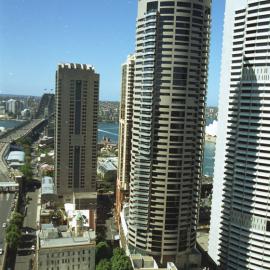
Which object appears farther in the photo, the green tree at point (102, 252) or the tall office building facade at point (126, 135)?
the tall office building facade at point (126, 135)

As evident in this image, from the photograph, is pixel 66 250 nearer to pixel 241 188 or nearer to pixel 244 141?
pixel 241 188

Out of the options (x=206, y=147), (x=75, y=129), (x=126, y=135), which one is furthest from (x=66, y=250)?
(x=206, y=147)

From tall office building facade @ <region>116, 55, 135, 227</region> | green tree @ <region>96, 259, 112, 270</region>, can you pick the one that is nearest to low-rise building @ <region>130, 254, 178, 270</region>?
green tree @ <region>96, 259, 112, 270</region>

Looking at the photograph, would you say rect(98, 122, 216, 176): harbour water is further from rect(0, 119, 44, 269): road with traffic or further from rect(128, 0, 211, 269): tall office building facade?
rect(128, 0, 211, 269): tall office building facade

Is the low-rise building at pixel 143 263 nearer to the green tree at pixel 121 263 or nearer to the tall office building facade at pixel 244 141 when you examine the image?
the green tree at pixel 121 263

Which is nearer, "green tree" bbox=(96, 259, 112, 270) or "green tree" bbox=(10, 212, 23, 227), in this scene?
"green tree" bbox=(96, 259, 112, 270)

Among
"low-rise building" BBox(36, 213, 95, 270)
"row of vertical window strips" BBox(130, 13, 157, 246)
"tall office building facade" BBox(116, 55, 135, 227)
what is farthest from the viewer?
"tall office building facade" BBox(116, 55, 135, 227)

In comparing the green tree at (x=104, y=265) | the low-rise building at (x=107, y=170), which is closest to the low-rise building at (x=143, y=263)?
the green tree at (x=104, y=265)

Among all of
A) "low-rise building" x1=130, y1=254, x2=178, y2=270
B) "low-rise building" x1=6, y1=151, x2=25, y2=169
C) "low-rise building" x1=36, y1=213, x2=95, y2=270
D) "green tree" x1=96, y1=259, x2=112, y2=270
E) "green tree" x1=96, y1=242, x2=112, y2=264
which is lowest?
"green tree" x1=96, y1=242, x2=112, y2=264
